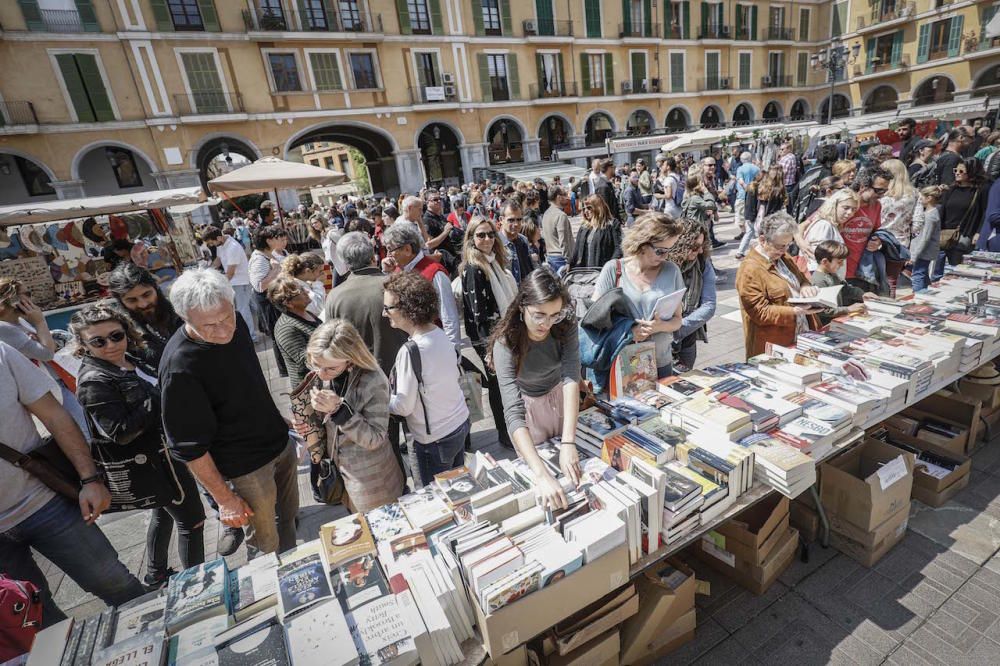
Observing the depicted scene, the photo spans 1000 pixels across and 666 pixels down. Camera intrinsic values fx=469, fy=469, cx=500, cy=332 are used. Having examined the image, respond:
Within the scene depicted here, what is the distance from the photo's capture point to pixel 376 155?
24906 millimetres

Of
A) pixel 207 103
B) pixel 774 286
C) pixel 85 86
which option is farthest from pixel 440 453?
pixel 85 86

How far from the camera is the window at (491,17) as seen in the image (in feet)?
73.0

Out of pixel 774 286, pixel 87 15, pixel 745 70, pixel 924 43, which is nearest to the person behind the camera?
pixel 774 286

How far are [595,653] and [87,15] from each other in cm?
2341

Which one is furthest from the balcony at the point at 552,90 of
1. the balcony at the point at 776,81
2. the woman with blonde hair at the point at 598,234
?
the woman with blonde hair at the point at 598,234

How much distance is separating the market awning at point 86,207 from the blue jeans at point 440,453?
713cm

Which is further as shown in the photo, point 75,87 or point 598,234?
point 75,87

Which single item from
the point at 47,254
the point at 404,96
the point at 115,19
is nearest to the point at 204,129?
the point at 115,19

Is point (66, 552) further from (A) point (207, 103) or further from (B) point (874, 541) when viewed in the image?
(A) point (207, 103)

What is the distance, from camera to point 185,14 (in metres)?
17.3

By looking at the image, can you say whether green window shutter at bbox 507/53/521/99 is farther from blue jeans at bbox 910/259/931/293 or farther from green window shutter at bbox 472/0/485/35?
blue jeans at bbox 910/259/931/293

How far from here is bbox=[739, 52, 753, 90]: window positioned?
2992cm

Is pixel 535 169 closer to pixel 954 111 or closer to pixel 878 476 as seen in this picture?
pixel 954 111

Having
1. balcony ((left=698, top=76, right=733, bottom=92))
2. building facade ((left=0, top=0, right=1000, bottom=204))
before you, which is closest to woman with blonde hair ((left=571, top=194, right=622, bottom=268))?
building facade ((left=0, top=0, right=1000, bottom=204))
